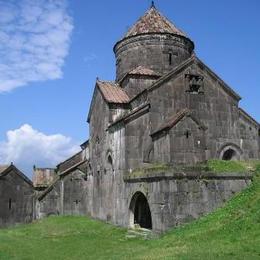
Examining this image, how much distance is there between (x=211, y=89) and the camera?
657 inches

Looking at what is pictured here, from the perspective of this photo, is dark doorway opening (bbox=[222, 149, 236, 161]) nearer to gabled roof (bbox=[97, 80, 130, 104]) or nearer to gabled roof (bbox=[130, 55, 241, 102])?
gabled roof (bbox=[130, 55, 241, 102])

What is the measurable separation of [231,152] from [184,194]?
4.92m

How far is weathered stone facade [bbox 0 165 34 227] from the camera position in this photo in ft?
93.5

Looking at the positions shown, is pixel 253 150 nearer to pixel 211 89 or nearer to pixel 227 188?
pixel 211 89

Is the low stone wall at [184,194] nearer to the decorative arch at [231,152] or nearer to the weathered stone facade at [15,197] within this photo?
the decorative arch at [231,152]

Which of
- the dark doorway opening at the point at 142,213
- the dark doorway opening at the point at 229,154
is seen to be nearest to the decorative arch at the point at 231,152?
the dark doorway opening at the point at 229,154

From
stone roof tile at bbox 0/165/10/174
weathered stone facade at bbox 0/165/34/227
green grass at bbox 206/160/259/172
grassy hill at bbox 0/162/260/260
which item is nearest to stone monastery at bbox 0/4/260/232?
green grass at bbox 206/160/259/172

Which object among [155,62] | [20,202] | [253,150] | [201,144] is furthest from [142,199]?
[20,202]

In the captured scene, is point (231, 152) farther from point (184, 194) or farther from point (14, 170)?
point (14, 170)

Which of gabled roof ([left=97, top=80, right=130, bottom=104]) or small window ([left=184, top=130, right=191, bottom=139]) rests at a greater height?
gabled roof ([left=97, top=80, right=130, bottom=104])

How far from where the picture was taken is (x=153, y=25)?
20.2m

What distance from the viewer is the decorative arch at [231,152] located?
1653cm

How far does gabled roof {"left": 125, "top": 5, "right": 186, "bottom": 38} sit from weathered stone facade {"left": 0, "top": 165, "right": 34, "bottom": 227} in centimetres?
1413

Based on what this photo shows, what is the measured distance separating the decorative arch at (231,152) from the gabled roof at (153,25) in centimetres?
657
